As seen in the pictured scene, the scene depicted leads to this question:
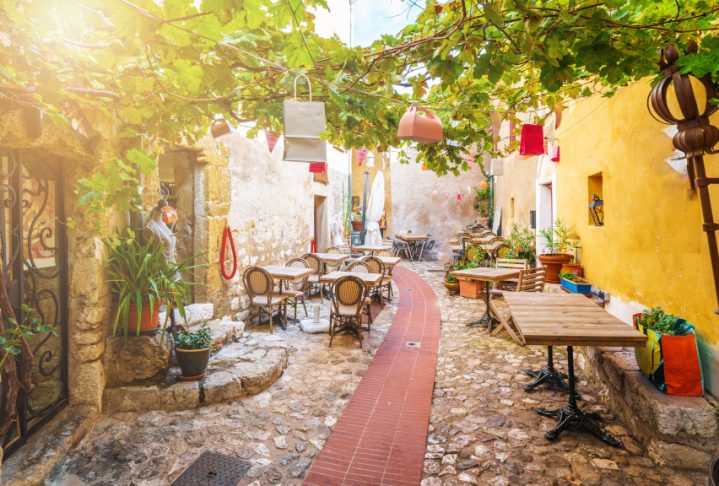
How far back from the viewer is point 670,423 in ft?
8.91

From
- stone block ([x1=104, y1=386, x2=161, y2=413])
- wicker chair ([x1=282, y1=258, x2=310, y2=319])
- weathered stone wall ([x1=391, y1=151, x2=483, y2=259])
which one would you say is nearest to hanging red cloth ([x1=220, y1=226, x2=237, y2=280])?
wicker chair ([x1=282, y1=258, x2=310, y2=319])

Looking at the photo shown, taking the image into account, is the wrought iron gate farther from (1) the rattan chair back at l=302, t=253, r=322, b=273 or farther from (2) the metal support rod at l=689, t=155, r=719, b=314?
(1) the rattan chair back at l=302, t=253, r=322, b=273

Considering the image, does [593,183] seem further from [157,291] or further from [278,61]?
[157,291]

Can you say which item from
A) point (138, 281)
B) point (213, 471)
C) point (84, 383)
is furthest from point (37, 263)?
point (213, 471)

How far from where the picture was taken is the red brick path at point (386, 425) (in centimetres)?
282

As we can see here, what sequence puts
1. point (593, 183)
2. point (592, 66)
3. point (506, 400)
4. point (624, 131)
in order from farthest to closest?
1. point (593, 183)
2. point (624, 131)
3. point (506, 400)
4. point (592, 66)

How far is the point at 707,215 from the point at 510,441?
2113 millimetres

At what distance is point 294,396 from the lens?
13.1 feet

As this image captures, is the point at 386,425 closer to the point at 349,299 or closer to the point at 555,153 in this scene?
the point at 349,299

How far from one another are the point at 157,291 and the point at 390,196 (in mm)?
14287

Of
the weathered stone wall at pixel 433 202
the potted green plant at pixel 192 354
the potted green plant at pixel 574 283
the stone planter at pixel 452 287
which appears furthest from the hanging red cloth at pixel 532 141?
the weathered stone wall at pixel 433 202

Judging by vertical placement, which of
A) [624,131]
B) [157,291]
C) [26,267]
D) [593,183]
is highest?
[624,131]

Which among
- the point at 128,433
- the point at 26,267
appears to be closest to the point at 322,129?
the point at 26,267

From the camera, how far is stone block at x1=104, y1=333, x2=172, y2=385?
3.71 meters
